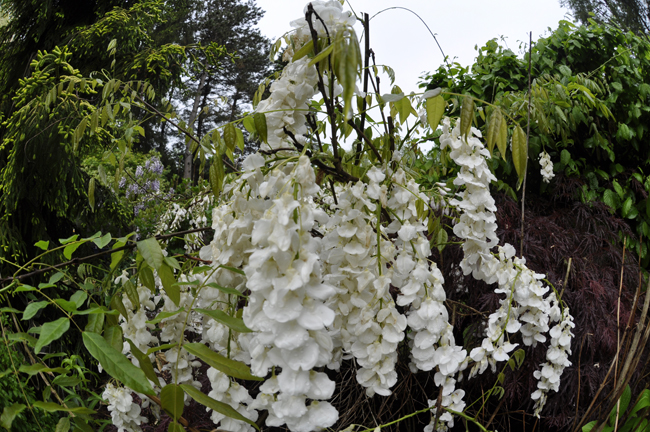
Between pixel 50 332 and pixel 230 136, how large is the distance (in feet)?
1.36

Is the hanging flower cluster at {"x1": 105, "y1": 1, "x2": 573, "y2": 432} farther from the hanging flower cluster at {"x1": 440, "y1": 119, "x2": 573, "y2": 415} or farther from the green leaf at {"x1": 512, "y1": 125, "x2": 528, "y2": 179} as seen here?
the green leaf at {"x1": 512, "y1": 125, "x2": 528, "y2": 179}

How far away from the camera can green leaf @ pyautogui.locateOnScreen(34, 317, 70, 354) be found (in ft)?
1.94

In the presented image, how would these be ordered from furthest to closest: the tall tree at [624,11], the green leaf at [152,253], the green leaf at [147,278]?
the tall tree at [624,11]
the green leaf at [147,278]
the green leaf at [152,253]

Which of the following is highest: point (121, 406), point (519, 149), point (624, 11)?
point (624, 11)

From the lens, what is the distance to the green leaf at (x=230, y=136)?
2.57 feet

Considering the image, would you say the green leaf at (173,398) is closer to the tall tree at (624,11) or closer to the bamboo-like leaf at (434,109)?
the bamboo-like leaf at (434,109)

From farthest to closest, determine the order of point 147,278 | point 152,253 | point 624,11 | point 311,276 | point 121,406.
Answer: point 624,11 → point 121,406 → point 147,278 → point 152,253 → point 311,276

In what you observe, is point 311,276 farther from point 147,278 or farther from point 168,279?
point 147,278

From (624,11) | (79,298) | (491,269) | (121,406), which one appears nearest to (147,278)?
(79,298)

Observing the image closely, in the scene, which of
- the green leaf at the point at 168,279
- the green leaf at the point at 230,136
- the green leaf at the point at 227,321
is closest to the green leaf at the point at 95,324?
the green leaf at the point at 168,279

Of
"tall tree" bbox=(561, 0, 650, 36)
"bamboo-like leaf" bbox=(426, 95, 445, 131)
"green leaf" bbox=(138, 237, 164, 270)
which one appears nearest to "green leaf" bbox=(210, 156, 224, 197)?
"green leaf" bbox=(138, 237, 164, 270)

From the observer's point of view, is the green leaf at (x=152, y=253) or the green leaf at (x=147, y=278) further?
the green leaf at (x=147, y=278)

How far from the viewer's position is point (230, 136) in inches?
31.0

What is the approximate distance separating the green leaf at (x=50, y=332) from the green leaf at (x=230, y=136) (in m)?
0.38
